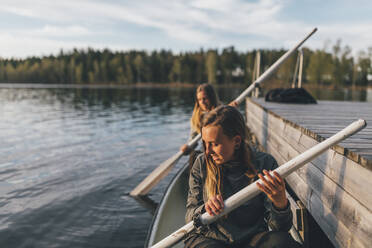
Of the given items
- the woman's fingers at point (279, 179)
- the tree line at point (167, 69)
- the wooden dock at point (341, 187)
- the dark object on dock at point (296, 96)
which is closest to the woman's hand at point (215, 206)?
the woman's fingers at point (279, 179)

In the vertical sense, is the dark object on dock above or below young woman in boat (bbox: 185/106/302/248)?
above

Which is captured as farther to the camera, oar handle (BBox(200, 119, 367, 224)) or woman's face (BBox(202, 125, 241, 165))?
woman's face (BBox(202, 125, 241, 165))

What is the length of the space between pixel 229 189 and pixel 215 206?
0.32m

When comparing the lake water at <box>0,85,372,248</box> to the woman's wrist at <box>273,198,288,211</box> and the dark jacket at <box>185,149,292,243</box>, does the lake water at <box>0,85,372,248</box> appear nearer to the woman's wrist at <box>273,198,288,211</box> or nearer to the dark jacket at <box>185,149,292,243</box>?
the dark jacket at <box>185,149,292,243</box>

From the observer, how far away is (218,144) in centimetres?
220

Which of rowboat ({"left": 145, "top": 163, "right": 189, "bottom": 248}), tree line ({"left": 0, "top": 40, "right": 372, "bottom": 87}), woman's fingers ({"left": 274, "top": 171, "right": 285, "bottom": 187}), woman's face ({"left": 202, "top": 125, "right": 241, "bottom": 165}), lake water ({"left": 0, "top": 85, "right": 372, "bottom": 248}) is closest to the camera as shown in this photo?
woman's fingers ({"left": 274, "top": 171, "right": 285, "bottom": 187})

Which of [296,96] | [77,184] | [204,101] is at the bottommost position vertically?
[77,184]

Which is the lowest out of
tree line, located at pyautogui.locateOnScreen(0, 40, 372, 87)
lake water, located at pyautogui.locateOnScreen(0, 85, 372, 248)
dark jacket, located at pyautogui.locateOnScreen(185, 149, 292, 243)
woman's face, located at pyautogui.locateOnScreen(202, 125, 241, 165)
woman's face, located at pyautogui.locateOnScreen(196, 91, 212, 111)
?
lake water, located at pyautogui.locateOnScreen(0, 85, 372, 248)

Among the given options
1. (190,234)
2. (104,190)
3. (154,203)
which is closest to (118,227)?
(154,203)

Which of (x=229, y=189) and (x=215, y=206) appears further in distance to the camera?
(x=229, y=189)

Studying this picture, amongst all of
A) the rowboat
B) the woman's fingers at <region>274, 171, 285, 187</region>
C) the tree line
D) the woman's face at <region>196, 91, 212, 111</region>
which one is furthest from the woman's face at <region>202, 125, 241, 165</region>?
the tree line

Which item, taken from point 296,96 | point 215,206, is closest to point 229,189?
point 215,206

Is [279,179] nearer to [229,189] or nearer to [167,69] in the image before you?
[229,189]

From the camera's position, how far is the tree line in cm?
8076
